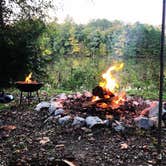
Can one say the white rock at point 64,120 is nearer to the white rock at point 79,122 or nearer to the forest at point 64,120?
the forest at point 64,120

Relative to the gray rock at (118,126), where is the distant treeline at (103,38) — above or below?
above

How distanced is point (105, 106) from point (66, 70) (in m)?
9.77

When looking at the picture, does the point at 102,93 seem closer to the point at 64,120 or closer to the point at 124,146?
the point at 64,120

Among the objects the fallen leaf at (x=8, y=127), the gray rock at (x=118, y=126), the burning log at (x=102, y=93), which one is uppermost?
the burning log at (x=102, y=93)

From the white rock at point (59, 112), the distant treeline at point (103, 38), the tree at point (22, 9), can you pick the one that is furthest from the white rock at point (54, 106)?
the distant treeline at point (103, 38)

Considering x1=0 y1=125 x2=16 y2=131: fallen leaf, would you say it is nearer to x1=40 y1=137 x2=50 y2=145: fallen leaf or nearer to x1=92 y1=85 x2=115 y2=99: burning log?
x1=40 y1=137 x2=50 y2=145: fallen leaf

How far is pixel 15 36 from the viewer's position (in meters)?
9.75

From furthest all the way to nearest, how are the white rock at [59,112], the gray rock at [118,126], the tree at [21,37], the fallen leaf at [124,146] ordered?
the tree at [21,37], the white rock at [59,112], the gray rock at [118,126], the fallen leaf at [124,146]

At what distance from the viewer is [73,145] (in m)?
4.64

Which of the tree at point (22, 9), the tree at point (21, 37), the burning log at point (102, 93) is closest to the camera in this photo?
the burning log at point (102, 93)

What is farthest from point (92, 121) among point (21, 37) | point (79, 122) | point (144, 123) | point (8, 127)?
point (21, 37)

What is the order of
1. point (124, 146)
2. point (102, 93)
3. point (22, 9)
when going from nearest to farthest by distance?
point (124, 146) → point (102, 93) → point (22, 9)

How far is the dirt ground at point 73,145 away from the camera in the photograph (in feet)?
13.5

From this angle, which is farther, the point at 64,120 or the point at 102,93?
the point at 102,93
